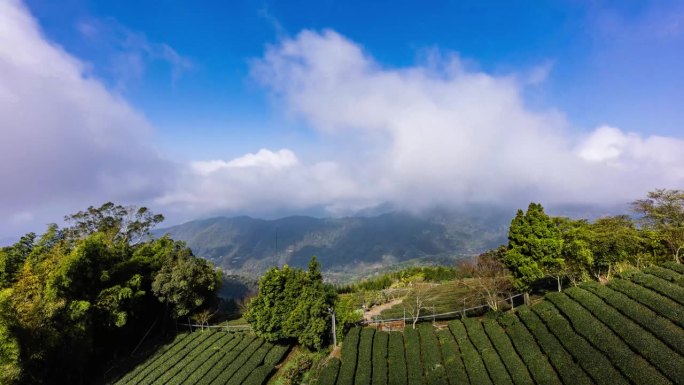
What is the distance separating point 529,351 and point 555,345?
1.72m

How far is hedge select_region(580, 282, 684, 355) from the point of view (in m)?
19.9

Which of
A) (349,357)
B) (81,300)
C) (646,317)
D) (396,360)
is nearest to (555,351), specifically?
(646,317)

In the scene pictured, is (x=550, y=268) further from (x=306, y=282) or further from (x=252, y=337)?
(x=252, y=337)

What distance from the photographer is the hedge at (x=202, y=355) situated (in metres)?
32.5

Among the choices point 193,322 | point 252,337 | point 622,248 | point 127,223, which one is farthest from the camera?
point 127,223

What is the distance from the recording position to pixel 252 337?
38.6 meters

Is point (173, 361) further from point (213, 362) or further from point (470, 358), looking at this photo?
point (470, 358)

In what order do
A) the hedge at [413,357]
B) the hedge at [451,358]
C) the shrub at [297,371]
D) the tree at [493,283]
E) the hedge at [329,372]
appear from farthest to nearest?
the tree at [493,283], the shrub at [297,371], the hedge at [329,372], the hedge at [413,357], the hedge at [451,358]

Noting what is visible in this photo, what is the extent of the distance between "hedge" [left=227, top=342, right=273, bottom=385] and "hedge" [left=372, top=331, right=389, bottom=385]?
11.2 m

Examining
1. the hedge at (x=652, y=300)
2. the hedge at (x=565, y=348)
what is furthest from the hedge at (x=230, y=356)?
the hedge at (x=652, y=300)

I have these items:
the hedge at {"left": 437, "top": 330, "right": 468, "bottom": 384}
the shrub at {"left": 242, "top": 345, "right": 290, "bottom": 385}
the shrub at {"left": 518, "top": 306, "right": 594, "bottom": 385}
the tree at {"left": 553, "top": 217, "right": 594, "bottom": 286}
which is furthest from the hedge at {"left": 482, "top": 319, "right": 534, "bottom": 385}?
the shrub at {"left": 242, "top": 345, "right": 290, "bottom": 385}

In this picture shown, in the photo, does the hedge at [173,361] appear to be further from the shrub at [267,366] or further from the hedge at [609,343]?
the hedge at [609,343]

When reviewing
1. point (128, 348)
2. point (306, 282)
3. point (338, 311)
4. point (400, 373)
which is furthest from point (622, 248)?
point (128, 348)

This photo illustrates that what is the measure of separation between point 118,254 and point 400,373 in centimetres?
3732
